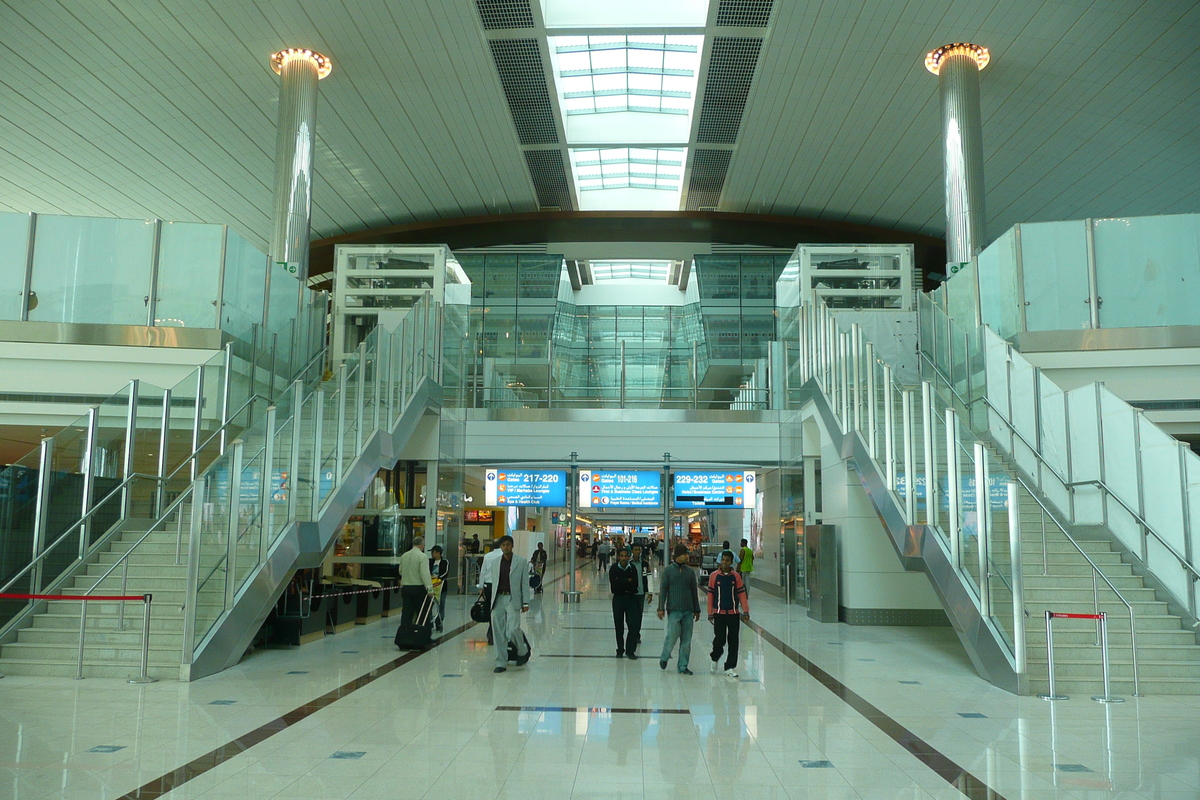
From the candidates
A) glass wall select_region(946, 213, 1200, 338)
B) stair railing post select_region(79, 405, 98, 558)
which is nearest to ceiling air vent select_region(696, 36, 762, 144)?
glass wall select_region(946, 213, 1200, 338)

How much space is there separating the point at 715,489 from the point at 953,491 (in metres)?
11.0

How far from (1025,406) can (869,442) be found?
94.0 inches

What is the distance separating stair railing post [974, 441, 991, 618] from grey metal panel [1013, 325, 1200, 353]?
13.3 feet

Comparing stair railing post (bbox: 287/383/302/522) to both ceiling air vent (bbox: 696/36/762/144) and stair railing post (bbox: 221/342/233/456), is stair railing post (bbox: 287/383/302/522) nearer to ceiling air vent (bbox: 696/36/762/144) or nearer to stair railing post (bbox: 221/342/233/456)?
stair railing post (bbox: 221/342/233/456)

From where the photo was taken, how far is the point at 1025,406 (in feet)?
39.9

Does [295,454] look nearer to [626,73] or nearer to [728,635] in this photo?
[728,635]

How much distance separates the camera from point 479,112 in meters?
20.7

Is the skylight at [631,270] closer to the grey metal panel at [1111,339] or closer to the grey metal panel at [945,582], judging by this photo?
the grey metal panel at [945,582]

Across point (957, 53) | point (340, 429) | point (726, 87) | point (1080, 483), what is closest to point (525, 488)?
point (340, 429)

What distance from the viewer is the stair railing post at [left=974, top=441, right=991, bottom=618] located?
31.7ft

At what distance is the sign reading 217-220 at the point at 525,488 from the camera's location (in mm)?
22016

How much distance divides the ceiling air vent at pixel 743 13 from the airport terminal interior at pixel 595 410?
77 millimetres

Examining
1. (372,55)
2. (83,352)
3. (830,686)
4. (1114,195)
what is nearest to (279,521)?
(83,352)

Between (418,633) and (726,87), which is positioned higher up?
(726,87)
